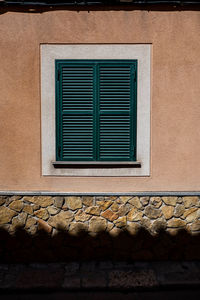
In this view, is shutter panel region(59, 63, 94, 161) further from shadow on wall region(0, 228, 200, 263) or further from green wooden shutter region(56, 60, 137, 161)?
shadow on wall region(0, 228, 200, 263)

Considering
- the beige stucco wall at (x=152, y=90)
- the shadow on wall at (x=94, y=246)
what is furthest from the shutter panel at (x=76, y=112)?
the shadow on wall at (x=94, y=246)

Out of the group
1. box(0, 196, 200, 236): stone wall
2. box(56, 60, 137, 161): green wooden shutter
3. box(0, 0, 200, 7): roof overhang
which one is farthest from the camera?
box(0, 196, 200, 236): stone wall

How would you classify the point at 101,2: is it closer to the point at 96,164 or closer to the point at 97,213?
the point at 96,164

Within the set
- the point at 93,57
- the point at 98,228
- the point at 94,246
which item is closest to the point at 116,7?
the point at 93,57

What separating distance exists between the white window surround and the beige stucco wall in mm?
93

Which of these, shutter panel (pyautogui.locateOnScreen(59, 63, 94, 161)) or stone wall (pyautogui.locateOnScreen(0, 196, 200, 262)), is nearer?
shutter panel (pyautogui.locateOnScreen(59, 63, 94, 161))

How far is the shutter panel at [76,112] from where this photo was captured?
514 cm

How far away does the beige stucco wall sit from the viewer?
507 cm

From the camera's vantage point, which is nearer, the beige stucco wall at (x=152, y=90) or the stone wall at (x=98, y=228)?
the beige stucco wall at (x=152, y=90)

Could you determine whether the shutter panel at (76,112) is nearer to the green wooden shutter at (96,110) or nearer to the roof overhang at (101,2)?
the green wooden shutter at (96,110)

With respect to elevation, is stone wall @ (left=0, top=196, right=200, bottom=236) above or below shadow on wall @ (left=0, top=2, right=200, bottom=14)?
below

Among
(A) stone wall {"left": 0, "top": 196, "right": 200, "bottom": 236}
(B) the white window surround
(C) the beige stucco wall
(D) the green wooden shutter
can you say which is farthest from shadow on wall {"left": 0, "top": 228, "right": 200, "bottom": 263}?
(D) the green wooden shutter

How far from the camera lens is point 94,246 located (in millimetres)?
5312

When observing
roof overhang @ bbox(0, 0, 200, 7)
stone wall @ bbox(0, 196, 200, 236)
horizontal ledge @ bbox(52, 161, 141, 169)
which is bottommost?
stone wall @ bbox(0, 196, 200, 236)
